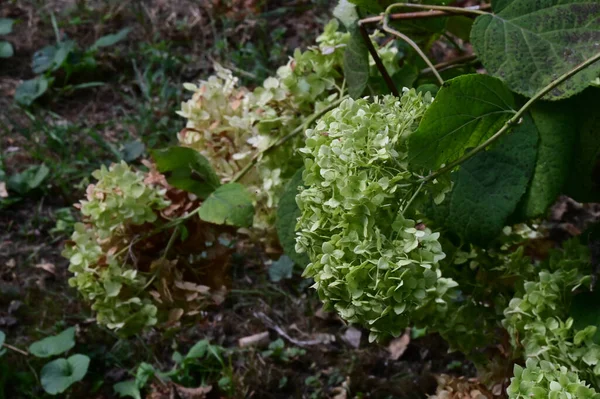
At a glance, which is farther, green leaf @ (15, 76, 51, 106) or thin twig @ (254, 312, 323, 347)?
green leaf @ (15, 76, 51, 106)

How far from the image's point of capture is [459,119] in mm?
838

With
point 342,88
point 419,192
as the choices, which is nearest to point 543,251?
point 342,88

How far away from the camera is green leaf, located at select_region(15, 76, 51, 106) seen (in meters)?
2.21

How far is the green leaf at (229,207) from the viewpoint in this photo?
111 cm

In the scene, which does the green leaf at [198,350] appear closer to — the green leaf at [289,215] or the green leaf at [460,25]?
the green leaf at [289,215]

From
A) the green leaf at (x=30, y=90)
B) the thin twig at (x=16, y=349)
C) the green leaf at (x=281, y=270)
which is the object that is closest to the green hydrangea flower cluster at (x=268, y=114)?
the green leaf at (x=281, y=270)

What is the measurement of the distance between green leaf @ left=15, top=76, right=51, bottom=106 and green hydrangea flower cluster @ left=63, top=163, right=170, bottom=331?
1107mm

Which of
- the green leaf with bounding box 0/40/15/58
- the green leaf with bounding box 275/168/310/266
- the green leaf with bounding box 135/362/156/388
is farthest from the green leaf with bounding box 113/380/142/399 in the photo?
the green leaf with bounding box 0/40/15/58

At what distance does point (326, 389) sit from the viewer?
5.21 feet

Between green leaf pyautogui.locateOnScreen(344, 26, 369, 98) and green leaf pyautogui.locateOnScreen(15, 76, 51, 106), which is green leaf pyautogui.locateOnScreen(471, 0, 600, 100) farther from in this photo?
green leaf pyautogui.locateOnScreen(15, 76, 51, 106)

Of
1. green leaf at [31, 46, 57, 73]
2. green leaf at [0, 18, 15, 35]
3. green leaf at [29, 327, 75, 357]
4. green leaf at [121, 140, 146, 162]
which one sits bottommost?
green leaf at [29, 327, 75, 357]

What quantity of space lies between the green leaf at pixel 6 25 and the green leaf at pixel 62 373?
127cm

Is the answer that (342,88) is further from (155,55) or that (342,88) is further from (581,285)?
(155,55)

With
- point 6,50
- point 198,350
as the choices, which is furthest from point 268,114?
point 6,50
